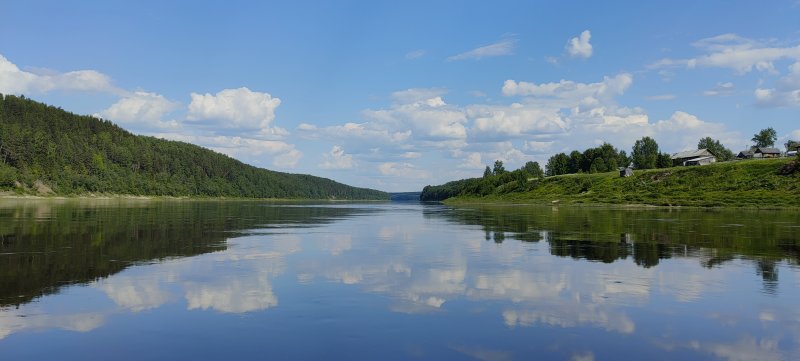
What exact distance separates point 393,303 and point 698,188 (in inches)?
5795

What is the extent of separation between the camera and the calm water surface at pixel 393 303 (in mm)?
13594

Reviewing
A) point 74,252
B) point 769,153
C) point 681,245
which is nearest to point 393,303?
point 74,252

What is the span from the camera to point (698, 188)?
14150cm

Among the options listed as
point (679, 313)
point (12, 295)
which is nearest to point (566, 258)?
point (679, 313)

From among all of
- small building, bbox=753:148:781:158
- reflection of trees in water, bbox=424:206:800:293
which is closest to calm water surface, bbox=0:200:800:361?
reflection of trees in water, bbox=424:206:800:293

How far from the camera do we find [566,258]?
1243 inches

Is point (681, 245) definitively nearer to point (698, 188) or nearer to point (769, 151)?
point (698, 188)

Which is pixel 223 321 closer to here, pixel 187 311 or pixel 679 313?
pixel 187 311

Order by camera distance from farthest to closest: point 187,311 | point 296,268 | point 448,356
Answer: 1. point 296,268
2. point 187,311
3. point 448,356

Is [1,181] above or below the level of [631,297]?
above

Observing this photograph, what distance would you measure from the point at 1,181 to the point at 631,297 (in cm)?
20887

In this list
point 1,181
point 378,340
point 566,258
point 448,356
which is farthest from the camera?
point 1,181

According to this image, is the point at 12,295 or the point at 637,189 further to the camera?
the point at 637,189

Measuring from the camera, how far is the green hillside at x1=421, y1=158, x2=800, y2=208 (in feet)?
385
